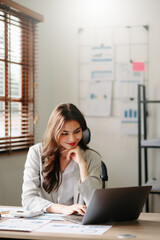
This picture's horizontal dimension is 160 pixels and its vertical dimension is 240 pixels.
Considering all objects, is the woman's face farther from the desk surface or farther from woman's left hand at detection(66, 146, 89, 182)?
the desk surface

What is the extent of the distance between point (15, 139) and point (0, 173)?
0.36 meters

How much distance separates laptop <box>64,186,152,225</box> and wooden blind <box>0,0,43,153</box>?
70.4 inches

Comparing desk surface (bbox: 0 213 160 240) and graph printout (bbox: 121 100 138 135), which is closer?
desk surface (bbox: 0 213 160 240)

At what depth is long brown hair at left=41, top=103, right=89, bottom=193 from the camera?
219cm

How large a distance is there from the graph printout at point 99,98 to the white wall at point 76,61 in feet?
0.27

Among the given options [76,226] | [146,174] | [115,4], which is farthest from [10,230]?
[115,4]

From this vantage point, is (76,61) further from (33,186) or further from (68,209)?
(68,209)

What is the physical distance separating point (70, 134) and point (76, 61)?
1999mm

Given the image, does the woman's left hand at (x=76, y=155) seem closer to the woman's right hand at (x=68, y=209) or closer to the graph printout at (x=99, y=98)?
the woman's right hand at (x=68, y=209)

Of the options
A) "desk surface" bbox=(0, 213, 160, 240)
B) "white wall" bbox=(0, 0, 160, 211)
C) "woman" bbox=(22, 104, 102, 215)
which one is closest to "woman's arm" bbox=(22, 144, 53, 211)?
"woman" bbox=(22, 104, 102, 215)

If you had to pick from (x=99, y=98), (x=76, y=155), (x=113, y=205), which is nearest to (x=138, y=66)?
(x=99, y=98)

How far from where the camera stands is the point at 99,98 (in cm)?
399

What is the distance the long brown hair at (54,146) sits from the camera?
219 cm

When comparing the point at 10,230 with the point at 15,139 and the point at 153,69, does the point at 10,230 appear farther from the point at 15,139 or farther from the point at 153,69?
the point at 153,69
